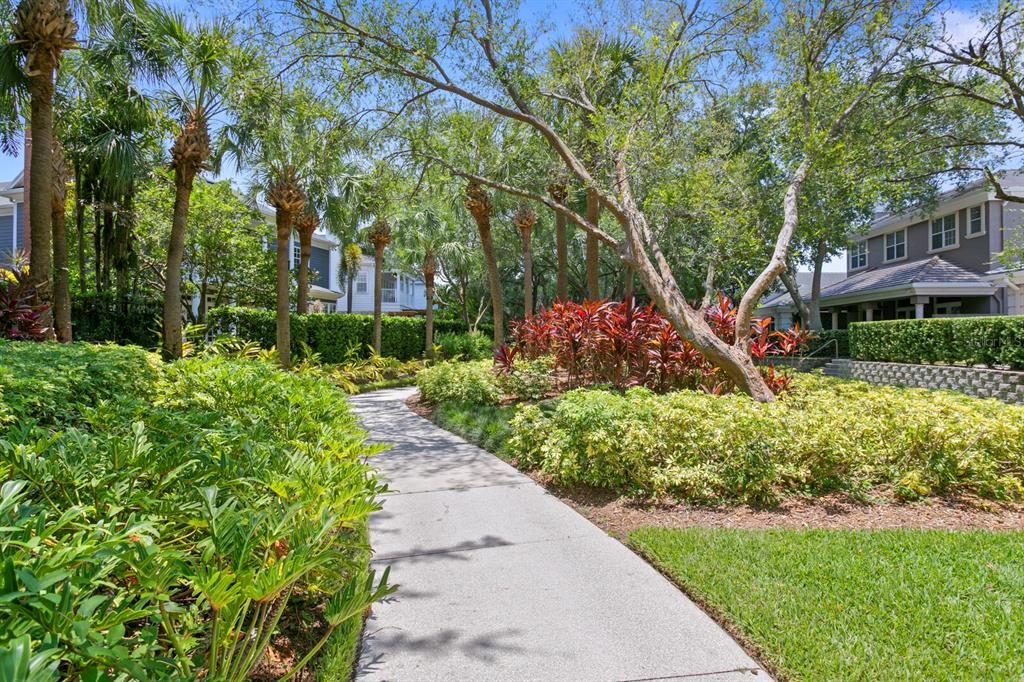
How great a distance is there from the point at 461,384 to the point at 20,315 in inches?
264

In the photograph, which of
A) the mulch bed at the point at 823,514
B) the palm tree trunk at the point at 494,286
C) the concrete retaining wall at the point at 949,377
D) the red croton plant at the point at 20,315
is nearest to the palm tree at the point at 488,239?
the palm tree trunk at the point at 494,286

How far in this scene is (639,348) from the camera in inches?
374

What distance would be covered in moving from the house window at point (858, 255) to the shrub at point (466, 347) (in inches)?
648

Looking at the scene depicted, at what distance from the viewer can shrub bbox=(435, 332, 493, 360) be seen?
74.4 feet

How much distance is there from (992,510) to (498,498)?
13.7ft

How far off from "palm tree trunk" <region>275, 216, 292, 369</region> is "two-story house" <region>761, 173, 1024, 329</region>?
17258mm

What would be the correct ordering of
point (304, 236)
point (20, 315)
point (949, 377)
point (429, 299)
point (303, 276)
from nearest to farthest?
point (20, 315) < point (949, 377) < point (304, 236) < point (303, 276) < point (429, 299)

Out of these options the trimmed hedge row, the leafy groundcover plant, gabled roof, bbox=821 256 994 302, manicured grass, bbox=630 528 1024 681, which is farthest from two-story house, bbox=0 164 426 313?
gabled roof, bbox=821 256 994 302

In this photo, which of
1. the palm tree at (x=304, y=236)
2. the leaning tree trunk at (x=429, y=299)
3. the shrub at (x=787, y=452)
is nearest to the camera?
the shrub at (x=787, y=452)

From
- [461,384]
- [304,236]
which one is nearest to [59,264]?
[461,384]

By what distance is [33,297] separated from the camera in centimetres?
797

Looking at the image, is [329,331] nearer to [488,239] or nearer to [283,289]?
[283,289]

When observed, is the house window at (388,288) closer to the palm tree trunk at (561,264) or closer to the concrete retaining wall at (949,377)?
the palm tree trunk at (561,264)

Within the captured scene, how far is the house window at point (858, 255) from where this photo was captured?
2536 cm
